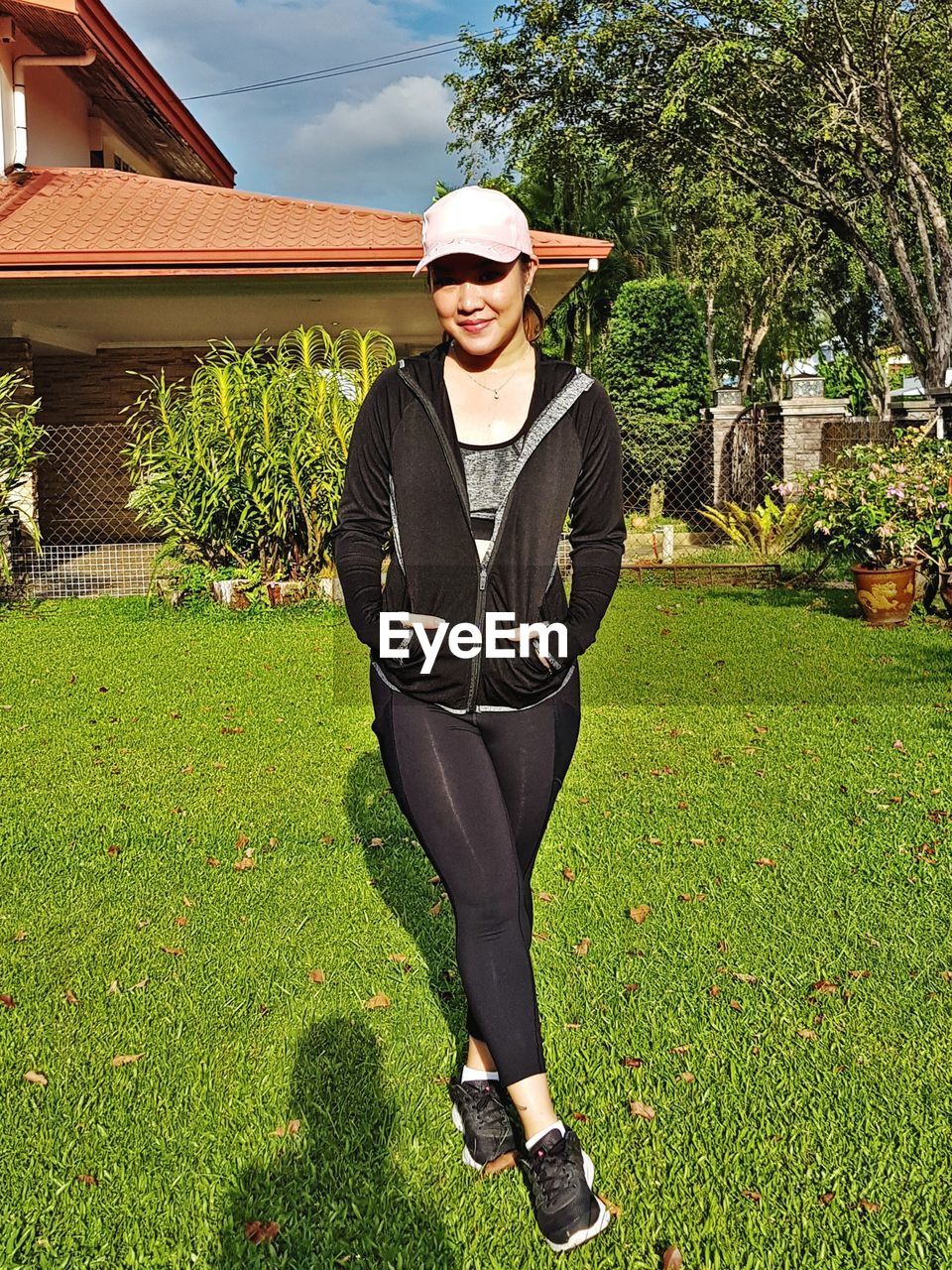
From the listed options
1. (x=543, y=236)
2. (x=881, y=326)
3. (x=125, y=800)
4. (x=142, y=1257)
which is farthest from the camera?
(x=881, y=326)

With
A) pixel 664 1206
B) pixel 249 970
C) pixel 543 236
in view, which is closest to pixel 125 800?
pixel 249 970

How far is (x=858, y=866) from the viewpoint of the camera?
4516mm

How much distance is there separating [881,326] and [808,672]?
92.4ft

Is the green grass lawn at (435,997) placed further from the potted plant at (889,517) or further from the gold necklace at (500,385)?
the potted plant at (889,517)

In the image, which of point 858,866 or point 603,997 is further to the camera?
point 858,866

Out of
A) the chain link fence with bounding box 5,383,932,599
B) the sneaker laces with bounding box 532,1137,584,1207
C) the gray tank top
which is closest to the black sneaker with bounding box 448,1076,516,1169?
the sneaker laces with bounding box 532,1137,584,1207

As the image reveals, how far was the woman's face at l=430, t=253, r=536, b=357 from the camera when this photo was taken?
7.94ft

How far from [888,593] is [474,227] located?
838cm

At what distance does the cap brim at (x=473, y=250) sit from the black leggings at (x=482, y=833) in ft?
2.84

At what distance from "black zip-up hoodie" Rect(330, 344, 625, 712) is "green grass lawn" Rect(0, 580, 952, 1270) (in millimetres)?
1130

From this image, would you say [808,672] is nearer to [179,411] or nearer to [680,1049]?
[680,1049]

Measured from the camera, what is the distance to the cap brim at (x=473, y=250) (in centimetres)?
234

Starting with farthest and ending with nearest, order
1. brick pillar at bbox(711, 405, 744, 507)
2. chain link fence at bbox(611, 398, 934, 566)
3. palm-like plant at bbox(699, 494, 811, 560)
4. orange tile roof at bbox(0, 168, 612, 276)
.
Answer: brick pillar at bbox(711, 405, 744, 507)
chain link fence at bbox(611, 398, 934, 566)
palm-like plant at bbox(699, 494, 811, 560)
orange tile roof at bbox(0, 168, 612, 276)

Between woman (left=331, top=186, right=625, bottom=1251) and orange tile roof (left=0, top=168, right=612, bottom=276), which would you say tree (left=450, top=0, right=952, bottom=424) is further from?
woman (left=331, top=186, right=625, bottom=1251)
